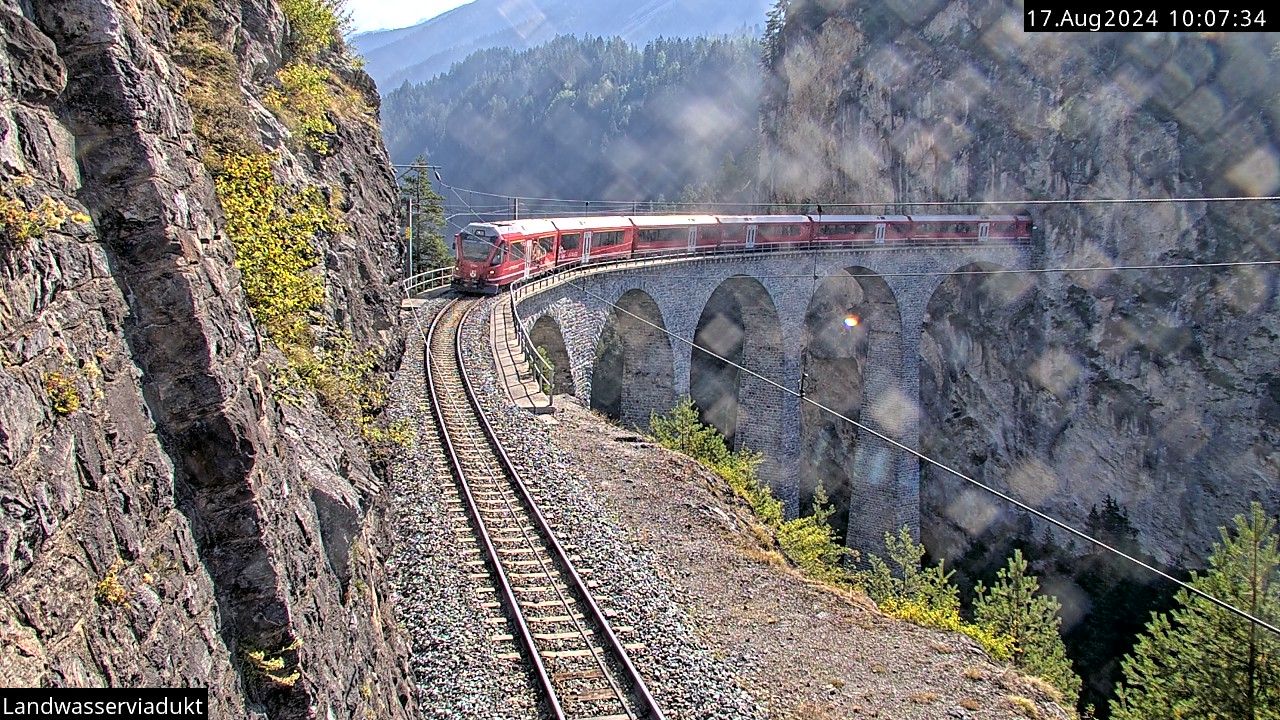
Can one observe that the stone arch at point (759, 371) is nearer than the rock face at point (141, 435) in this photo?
No

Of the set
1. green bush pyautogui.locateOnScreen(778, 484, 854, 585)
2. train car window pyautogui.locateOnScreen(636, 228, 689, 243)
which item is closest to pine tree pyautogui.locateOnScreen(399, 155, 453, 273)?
train car window pyautogui.locateOnScreen(636, 228, 689, 243)

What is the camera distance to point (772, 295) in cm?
3038

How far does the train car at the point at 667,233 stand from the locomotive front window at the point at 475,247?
6023 millimetres

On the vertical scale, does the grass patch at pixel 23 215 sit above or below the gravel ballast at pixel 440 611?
above

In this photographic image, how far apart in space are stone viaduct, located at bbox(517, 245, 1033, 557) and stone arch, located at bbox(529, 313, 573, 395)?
44 mm

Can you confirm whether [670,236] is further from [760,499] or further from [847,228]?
[760,499]

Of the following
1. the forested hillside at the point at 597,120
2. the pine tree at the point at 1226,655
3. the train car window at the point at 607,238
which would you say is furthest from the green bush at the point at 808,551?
the forested hillside at the point at 597,120

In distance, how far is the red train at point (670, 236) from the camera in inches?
892

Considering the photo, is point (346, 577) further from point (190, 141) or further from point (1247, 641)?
point (1247, 641)

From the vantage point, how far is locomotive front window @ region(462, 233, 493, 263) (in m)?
22.2

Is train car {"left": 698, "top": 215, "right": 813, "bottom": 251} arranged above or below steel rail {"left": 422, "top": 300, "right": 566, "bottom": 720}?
above

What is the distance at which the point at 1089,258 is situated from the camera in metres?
38.3

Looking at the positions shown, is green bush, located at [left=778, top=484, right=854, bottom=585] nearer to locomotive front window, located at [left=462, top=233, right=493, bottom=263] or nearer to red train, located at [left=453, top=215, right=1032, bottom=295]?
red train, located at [left=453, top=215, right=1032, bottom=295]

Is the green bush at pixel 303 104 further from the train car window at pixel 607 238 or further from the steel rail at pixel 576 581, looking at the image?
the train car window at pixel 607 238
